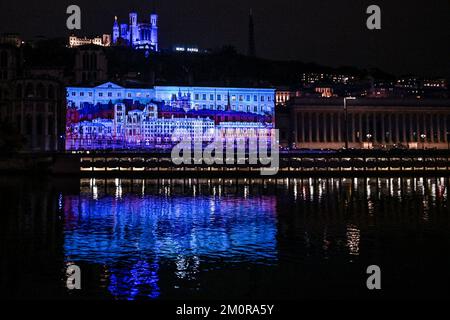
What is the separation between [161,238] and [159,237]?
0.20m

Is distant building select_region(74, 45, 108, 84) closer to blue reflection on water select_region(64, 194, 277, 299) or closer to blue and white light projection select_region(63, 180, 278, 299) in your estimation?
blue and white light projection select_region(63, 180, 278, 299)

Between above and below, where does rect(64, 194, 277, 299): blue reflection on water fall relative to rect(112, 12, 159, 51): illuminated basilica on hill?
below

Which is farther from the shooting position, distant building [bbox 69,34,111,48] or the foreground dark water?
distant building [bbox 69,34,111,48]

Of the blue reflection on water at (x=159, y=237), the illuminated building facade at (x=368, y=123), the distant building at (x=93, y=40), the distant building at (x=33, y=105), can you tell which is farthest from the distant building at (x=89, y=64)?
the blue reflection on water at (x=159, y=237)

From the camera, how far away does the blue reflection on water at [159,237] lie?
12.1 m

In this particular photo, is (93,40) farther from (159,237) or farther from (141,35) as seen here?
(159,237)

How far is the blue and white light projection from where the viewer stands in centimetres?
1183

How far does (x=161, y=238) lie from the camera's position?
53.5ft

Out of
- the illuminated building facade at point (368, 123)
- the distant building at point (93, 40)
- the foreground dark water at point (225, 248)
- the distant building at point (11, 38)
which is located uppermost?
the distant building at point (93, 40)

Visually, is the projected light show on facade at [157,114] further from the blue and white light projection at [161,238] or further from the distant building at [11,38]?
the blue and white light projection at [161,238]

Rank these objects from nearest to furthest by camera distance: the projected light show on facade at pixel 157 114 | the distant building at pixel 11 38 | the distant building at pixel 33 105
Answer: the projected light show on facade at pixel 157 114
the distant building at pixel 33 105
the distant building at pixel 11 38

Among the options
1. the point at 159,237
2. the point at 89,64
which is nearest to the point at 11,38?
the point at 89,64

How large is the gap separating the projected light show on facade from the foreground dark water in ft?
119

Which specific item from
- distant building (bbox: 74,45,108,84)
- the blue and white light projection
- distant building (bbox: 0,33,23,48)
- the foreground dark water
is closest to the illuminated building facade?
distant building (bbox: 74,45,108,84)
